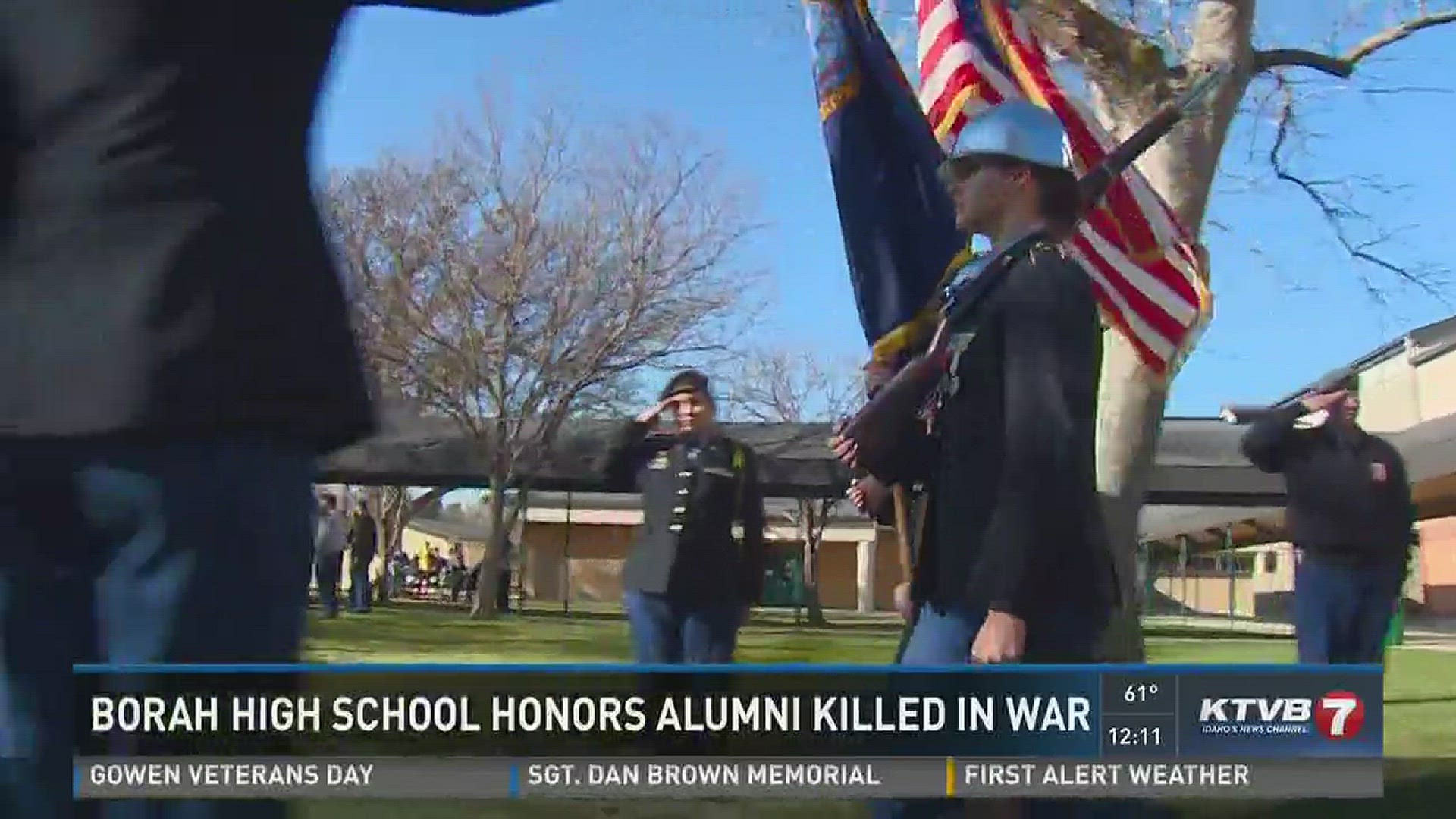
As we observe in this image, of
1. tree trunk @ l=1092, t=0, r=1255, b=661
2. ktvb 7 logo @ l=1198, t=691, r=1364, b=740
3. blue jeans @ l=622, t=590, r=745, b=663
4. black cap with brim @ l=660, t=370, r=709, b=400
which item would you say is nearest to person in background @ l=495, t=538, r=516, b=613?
blue jeans @ l=622, t=590, r=745, b=663

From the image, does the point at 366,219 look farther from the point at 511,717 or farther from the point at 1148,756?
the point at 1148,756

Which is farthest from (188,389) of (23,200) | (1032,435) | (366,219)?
(1032,435)

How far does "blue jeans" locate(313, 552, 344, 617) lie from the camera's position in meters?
1.28

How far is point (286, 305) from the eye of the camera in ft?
3.59

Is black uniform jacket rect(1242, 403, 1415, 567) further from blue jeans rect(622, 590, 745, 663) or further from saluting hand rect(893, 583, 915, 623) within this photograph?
blue jeans rect(622, 590, 745, 663)

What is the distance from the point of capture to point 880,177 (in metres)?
1.64

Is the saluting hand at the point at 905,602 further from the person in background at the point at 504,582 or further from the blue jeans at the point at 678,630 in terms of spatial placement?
the person in background at the point at 504,582

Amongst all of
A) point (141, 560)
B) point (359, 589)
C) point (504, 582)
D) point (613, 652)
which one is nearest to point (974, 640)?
point (613, 652)

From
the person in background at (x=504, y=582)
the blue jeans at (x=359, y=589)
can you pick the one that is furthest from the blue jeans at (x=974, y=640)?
the blue jeans at (x=359, y=589)

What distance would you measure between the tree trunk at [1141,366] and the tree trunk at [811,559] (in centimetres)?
32

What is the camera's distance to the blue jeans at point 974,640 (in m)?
1.51

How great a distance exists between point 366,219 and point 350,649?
0.46m

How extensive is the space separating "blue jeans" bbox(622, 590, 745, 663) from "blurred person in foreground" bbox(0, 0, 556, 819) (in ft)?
1.47

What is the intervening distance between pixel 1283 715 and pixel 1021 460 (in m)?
0.45
